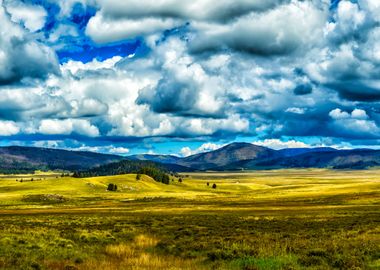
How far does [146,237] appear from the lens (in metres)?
39.8

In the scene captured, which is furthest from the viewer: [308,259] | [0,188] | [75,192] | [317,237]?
[0,188]

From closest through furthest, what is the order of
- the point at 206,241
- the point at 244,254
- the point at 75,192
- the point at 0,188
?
the point at 244,254
the point at 206,241
the point at 75,192
the point at 0,188

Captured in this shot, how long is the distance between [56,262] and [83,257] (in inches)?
95.9

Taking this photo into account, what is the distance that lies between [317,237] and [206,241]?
373 inches

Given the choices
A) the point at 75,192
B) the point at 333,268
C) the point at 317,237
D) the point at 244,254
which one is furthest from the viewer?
the point at 75,192

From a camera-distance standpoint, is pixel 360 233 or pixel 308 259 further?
pixel 360 233

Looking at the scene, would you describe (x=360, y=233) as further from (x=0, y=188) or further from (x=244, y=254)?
(x=0, y=188)

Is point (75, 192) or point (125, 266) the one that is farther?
point (75, 192)

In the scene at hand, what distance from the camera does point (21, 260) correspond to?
2583cm

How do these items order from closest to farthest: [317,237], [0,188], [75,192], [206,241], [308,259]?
[308,259]
[206,241]
[317,237]
[75,192]
[0,188]

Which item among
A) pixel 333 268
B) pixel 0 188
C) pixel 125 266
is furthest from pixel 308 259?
pixel 0 188

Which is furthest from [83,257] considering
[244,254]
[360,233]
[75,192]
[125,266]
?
[75,192]

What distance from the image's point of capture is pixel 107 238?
39.0m

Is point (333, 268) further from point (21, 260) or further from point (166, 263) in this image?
point (21, 260)
